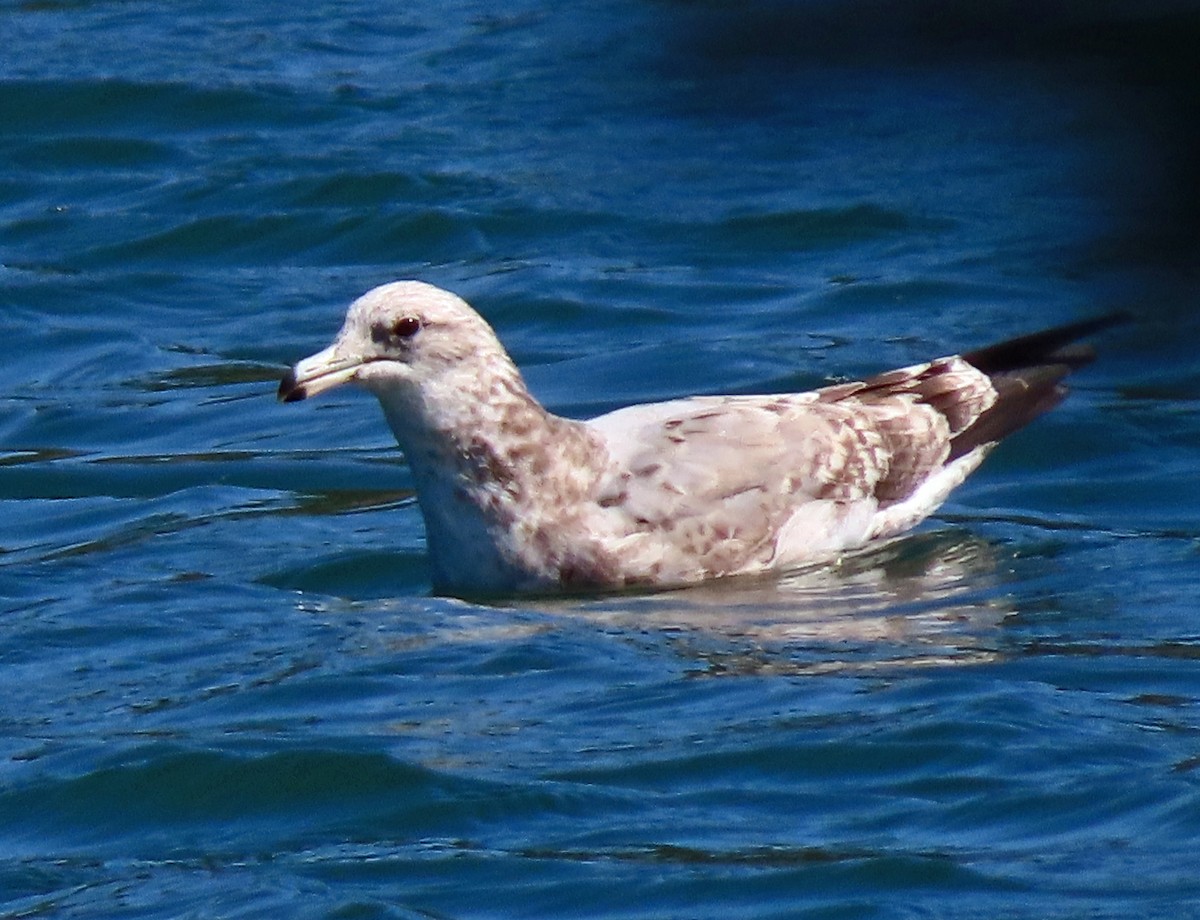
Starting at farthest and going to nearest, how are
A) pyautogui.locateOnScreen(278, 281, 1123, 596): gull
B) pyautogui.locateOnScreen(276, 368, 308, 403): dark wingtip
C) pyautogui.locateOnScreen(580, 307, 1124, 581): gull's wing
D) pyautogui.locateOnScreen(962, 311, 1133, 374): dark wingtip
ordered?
pyautogui.locateOnScreen(962, 311, 1133, 374): dark wingtip < pyautogui.locateOnScreen(580, 307, 1124, 581): gull's wing < pyautogui.locateOnScreen(278, 281, 1123, 596): gull < pyautogui.locateOnScreen(276, 368, 308, 403): dark wingtip

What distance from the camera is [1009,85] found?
134 cm

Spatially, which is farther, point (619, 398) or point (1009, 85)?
point (619, 398)

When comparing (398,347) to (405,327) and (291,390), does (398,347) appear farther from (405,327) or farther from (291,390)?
(291,390)

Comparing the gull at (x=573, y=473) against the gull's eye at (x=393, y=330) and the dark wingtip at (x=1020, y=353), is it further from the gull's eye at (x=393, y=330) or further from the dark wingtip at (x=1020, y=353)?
the dark wingtip at (x=1020, y=353)

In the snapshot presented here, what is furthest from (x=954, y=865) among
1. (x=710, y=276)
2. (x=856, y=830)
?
(x=710, y=276)

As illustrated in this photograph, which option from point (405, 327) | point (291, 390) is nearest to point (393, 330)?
point (405, 327)

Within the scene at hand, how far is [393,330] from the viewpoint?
301 inches

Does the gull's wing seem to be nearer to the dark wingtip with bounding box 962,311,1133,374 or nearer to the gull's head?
the dark wingtip with bounding box 962,311,1133,374

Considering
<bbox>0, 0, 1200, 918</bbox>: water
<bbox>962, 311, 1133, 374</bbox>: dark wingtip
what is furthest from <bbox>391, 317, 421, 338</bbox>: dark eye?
<bbox>962, 311, 1133, 374</bbox>: dark wingtip

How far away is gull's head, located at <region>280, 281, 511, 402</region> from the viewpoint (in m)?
7.57

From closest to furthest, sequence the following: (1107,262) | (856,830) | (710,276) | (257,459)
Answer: (1107,262), (856,830), (257,459), (710,276)

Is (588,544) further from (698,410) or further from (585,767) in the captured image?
(585,767)

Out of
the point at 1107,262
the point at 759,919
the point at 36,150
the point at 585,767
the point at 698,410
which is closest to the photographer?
the point at 1107,262

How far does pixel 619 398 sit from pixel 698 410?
254 cm
